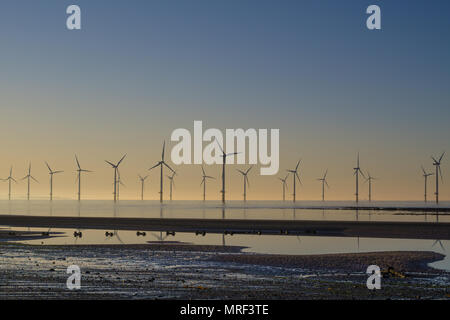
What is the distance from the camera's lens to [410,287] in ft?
86.3

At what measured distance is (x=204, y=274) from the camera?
99.3 feet

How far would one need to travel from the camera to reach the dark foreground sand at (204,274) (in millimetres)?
23594

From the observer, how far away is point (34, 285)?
2494cm

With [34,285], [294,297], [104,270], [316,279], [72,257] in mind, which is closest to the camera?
[294,297]

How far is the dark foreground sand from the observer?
23.6m

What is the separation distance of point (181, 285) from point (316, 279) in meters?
6.82
